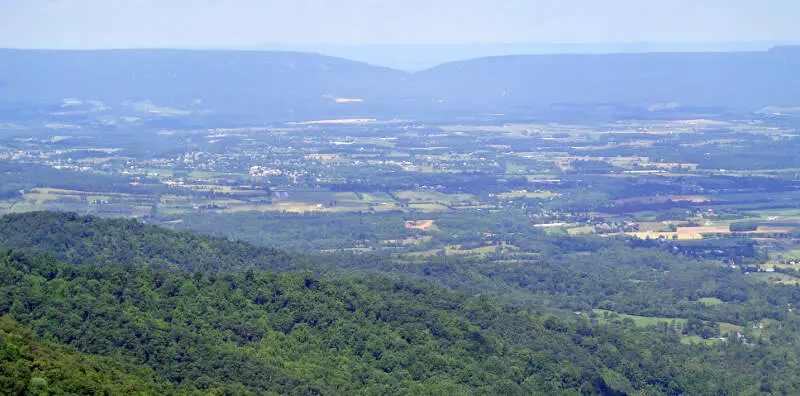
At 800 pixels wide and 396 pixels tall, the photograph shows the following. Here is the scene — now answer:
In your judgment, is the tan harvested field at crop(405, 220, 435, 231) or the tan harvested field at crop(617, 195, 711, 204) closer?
the tan harvested field at crop(405, 220, 435, 231)

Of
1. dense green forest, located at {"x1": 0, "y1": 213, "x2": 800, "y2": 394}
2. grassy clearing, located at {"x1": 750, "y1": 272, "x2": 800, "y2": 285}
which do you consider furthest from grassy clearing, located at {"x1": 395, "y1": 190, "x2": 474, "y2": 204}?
dense green forest, located at {"x1": 0, "y1": 213, "x2": 800, "y2": 394}

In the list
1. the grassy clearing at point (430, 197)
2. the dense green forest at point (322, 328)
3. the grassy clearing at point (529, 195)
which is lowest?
the grassy clearing at point (529, 195)

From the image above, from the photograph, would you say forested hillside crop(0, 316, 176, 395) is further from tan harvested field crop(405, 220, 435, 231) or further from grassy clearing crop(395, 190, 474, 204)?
grassy clearing crop(395, 190, 474, 204)

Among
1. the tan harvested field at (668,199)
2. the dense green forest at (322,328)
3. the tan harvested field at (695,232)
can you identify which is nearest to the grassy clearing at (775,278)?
the dense green forest at (322,328)

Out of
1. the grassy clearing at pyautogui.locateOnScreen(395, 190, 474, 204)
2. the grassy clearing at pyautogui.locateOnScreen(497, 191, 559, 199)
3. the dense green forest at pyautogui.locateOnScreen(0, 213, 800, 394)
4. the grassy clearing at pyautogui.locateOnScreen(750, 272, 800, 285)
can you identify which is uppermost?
the dense green forest at pyautogui.locateOnScreen(0, 213, 800, 394)

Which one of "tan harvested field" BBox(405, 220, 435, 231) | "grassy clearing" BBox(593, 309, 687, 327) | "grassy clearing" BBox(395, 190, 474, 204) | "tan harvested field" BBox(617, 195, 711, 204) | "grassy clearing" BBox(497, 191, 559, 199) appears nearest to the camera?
"grassy clearing" BBox(593, 309, 687, 327)

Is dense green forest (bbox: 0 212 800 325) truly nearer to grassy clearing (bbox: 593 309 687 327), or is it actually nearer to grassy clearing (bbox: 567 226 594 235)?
grassy clearing (bbox: 593 309 687 327)

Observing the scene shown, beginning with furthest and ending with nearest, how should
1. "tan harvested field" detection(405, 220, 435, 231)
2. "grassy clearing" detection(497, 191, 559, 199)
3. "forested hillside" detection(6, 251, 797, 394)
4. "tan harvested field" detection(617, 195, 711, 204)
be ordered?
"grassy clearing" detection(497, 191, 559, 199), "tan harvested field" detection(617, 195, 711, 204), "tan harvested field" detection(405, 220, 435, 231), "forested hillside" detection(6, 251, 797, 394)

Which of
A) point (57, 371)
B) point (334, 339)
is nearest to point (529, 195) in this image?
point (334, 339)

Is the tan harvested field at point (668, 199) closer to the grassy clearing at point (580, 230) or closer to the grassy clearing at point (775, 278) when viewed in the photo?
the grassy clearing at point (580, 230)

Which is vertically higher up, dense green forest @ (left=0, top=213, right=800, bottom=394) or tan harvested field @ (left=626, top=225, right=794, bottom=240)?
dense green forest @ (left=0, top=213, right=800, bottom=394)
